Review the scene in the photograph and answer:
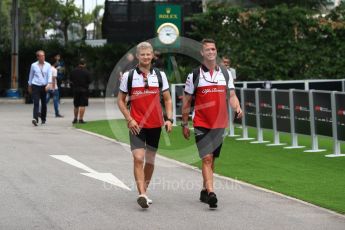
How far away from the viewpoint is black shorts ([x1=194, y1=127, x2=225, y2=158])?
11.2 metres

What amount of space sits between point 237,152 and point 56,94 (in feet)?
36.7

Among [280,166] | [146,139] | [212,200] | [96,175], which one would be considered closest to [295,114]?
[280,166]

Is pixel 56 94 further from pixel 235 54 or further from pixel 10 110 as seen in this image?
pixel 235 54

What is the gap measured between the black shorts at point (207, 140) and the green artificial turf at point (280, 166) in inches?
53.4

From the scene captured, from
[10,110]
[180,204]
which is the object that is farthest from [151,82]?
[10,110]

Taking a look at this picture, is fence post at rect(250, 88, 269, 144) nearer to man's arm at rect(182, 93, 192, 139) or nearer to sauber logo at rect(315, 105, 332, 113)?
sauber logo at rect(315, 105, 332, 113)

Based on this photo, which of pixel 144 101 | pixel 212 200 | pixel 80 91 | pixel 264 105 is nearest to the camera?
pixel 212 200

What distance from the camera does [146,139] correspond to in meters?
11.2

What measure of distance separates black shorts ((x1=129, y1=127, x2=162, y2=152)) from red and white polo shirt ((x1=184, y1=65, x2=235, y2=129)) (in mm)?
517

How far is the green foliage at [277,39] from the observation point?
37.2 m

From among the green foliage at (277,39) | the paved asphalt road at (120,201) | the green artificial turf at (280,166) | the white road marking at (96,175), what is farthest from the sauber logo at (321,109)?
the green foliage at (277,39)

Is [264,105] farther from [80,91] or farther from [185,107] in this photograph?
[185,107]

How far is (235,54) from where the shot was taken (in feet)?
121

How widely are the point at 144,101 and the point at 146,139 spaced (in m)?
0.48
